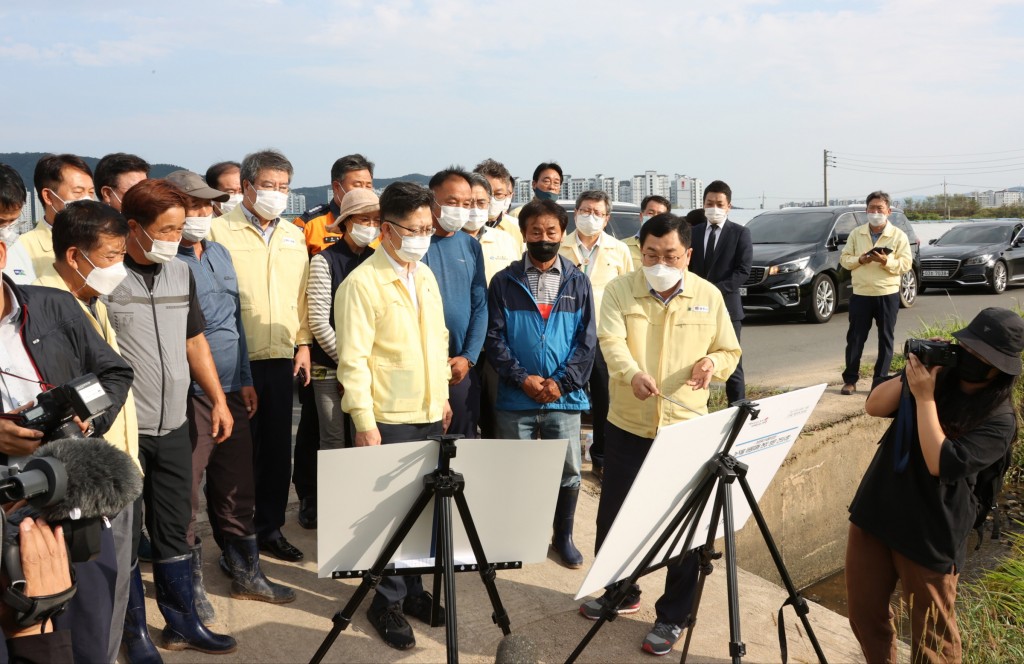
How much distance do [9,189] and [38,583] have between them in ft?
6.47

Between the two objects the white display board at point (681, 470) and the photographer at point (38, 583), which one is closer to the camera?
the photographer at point (38, 583)

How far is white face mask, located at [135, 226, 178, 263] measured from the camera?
3621 mm

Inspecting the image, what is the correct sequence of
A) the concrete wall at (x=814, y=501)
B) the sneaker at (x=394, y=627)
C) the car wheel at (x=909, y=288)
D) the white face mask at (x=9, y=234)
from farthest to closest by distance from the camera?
the car wheel at (x=909, y=288) < the concrete wall at (x=814, y=501) < the sneaker at (x=394, y=627) < the white face mask at (x=9, y=234)

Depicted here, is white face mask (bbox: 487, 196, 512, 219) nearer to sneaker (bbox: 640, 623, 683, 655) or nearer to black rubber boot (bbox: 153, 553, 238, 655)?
sneaker (bbox: 640, 623, 683, 655)

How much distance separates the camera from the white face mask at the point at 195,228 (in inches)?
162

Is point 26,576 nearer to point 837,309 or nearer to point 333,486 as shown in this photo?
point 333,486

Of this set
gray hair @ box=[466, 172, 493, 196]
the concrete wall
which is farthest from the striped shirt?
the concrete wall

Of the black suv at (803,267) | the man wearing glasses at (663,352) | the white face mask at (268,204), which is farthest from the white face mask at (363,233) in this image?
the black suv at (803,267)

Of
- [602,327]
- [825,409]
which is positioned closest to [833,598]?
[825,409]

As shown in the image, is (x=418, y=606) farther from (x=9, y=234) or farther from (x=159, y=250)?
(x=9, y=234)

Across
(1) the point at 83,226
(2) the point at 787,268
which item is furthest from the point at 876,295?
(1) the point at 83,226

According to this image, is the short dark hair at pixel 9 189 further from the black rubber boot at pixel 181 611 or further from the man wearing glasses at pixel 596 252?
the man wearing glasses at pixel 596 252

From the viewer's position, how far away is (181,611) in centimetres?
380

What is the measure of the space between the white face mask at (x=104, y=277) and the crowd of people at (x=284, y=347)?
0.03 ft
